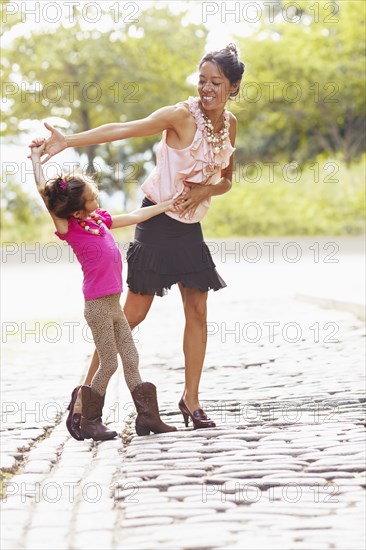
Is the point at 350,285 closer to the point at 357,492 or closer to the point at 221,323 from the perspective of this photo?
the point at 221,323

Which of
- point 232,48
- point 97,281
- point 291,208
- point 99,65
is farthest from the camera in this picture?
point 99,65

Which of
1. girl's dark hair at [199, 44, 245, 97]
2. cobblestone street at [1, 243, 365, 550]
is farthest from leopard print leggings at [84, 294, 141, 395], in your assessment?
girl's dark hair at [199, 44, 245, 97]

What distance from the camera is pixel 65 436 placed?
21.9 ft

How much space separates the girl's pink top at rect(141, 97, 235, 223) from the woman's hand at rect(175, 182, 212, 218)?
0.09 ft

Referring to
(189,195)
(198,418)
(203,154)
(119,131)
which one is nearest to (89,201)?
(119,131)

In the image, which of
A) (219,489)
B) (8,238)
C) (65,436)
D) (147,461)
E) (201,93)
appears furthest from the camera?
(8,238)

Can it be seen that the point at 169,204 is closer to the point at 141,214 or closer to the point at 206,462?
the point at 141,214

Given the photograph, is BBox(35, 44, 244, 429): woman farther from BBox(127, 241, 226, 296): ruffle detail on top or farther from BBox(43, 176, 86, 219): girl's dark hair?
BBox(43, 176, 86, 219): girl's dark hair

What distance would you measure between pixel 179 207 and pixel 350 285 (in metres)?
11.6

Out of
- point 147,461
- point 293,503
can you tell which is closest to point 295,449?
point 147,461

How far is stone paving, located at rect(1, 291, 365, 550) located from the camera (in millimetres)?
4270

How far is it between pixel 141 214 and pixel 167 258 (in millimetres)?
308

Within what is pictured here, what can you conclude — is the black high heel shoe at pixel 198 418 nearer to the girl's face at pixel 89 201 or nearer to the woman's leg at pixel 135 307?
the woman's leg at pixel 135 307

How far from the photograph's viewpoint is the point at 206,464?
218 inches
